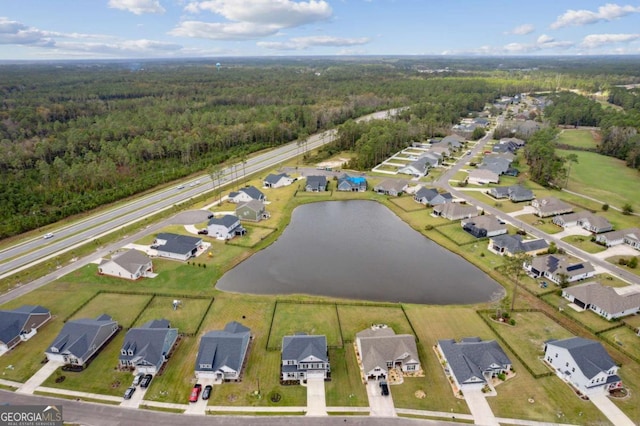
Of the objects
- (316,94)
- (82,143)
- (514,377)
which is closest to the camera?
(514,377)

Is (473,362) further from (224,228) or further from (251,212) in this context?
(251,212)

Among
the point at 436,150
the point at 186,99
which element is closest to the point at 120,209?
the point at 436,150

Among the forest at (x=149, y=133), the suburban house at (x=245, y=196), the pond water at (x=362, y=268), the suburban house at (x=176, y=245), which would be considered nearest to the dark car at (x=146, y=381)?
the pond water at (x=362, y=268)

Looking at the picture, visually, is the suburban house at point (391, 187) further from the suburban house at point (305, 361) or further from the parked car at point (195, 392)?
the parked car at point (195, 392)

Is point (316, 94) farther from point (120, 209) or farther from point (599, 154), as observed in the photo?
point (120, 209)

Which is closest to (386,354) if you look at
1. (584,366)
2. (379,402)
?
(379,402)
